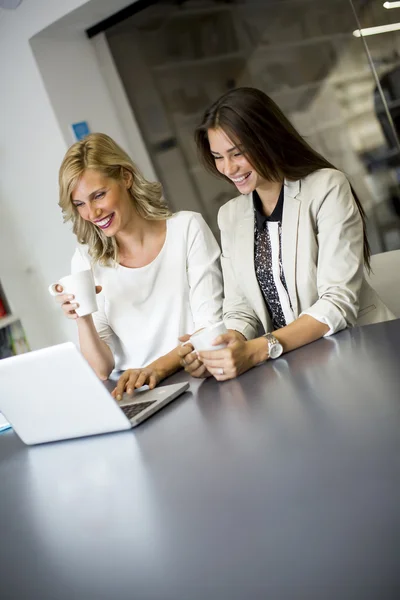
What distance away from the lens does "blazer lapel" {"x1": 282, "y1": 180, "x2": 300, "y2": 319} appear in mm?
1950

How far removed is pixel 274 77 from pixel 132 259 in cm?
178

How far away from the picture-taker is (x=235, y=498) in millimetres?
906

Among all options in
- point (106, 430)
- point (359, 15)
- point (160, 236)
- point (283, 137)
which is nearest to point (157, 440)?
point (106, 430)

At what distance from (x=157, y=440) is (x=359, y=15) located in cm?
275

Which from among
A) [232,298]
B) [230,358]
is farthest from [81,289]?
[232,298]

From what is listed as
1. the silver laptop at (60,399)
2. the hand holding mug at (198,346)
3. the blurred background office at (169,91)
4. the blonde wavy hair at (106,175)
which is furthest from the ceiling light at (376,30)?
the silver laptop at (60,399)

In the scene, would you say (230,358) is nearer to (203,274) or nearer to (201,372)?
(201,372)

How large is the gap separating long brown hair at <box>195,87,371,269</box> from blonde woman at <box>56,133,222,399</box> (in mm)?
404

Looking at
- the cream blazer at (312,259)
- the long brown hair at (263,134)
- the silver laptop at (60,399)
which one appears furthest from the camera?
the long brown hair at (263,134)

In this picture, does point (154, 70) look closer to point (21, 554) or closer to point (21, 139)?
point (21, 139)

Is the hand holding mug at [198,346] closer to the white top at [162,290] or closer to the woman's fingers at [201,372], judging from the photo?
the woman's fingers at [201,372]

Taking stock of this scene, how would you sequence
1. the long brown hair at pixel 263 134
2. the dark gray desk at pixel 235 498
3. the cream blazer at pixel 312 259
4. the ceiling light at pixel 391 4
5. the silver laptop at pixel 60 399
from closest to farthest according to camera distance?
1. the dark gray desk at pixel 235 498
2. the silver laptop at pixel 60 399
3. the cream blazer at pixel 312 259
4. the long brown hair at pixel 263 134
5. the ceiling light at pixel 391 4

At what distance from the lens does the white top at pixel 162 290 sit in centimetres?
229

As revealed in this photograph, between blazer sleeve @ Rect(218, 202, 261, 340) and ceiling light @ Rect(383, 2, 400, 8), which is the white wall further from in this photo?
blazer sleeve @ Rect(218, 202, 261, 340)
